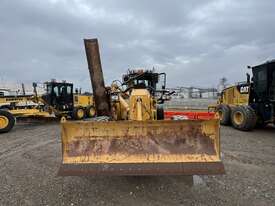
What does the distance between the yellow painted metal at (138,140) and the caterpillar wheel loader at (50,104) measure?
8826 millimetres

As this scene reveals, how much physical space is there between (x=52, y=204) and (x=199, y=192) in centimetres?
208

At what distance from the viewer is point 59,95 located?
13469mm

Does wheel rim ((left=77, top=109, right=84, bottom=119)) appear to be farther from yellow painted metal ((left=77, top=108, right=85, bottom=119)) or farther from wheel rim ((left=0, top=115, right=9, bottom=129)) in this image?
wheel rim ((left=0, top=115, right=9, bottom=129))

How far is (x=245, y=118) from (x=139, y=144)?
257 inches

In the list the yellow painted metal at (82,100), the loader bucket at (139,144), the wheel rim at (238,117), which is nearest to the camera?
the loader bucket at (139,144)

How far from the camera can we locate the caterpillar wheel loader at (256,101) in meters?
8.70

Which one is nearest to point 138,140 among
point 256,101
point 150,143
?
point 150,143

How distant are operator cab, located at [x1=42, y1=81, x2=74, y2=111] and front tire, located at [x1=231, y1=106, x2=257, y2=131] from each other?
8997 millimetres

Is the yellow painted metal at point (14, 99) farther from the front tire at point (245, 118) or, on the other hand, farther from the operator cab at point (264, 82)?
the operator cab at point (264, 82)

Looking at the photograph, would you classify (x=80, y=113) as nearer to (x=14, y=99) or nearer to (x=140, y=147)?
(x=14, y=99)

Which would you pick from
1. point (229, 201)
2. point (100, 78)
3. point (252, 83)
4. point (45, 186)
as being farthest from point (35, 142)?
point (252, 83)

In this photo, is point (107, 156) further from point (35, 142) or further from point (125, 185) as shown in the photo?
point (35, 142)

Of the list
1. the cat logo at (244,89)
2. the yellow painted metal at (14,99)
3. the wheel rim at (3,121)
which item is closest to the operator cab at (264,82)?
Answer: the cat logo at (244,89)

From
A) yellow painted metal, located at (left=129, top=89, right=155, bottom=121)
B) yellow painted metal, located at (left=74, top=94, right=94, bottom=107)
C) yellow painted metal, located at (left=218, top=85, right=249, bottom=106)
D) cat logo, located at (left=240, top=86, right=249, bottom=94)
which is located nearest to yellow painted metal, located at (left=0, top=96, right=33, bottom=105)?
yellow painted metal, located at (left=74, top=94, right=94, bottom=107)
